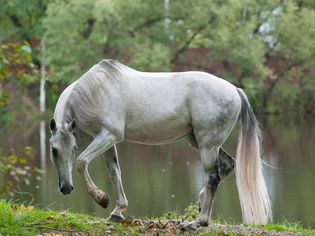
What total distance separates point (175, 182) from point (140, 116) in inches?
416

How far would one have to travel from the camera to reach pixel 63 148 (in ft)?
18.7

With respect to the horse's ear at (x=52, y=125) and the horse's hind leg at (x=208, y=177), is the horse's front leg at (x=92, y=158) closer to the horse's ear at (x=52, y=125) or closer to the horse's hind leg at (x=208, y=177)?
the horse's ear at (x=52, y=125)

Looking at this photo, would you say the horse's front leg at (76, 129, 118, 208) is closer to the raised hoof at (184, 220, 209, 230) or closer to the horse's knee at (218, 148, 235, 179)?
the raised hoof at (184, 220, 209, 230)

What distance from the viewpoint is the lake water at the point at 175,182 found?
1259 centimetres

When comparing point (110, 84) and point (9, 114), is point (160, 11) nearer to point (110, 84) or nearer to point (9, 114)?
point (9, 114)

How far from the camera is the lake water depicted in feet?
41.3

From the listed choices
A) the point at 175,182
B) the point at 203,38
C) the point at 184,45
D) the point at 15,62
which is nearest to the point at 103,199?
the point at 15,62

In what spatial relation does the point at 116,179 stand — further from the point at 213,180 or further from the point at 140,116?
the point at 213,180

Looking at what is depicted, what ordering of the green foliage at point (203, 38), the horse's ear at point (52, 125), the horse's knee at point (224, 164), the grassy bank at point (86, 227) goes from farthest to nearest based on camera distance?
the green foliage at point (203, 38) < the horse's knee at point (224, 164) < the horse's ear at point (52, 125) < the grassy bank at point (86, 227)

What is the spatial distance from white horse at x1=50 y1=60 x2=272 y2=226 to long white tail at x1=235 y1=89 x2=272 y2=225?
3cm

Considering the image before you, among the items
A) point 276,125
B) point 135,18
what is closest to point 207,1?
point 135,18

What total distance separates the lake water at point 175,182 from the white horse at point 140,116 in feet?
8.73

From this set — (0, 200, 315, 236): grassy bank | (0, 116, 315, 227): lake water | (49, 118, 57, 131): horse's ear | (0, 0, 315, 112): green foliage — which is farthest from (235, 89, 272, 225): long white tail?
(0, 0, 315, 112): green foliage

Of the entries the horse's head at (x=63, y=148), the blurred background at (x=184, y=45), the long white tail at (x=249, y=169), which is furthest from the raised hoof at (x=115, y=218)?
the blurred background at (x=184, y=45)
